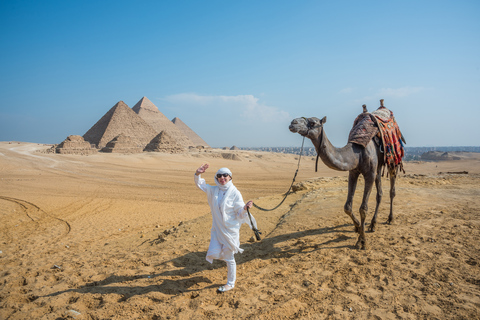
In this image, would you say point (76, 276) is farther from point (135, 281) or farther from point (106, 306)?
point (106, 306)

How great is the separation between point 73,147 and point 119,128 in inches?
855

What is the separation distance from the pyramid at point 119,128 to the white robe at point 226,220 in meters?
60.5

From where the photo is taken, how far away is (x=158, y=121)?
283ft

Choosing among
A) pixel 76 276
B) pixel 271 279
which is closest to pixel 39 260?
pixel 76 276

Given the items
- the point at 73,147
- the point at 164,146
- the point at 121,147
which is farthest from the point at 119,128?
the point at 73,147

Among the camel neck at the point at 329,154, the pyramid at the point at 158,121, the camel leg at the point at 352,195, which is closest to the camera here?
the camel neck at the point at 329,154

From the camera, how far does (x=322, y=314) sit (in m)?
2.98

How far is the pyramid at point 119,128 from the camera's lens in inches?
2403

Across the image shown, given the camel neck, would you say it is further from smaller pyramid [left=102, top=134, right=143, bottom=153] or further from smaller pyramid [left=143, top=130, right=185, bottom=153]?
smaller pyramid [left=102, top=134, right=143, bottom=153]

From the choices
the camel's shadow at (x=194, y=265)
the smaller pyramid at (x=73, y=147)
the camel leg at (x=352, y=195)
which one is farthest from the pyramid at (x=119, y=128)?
the camel leg at (x=352, y=195)

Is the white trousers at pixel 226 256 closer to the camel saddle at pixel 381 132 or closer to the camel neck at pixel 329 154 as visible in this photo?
the camel neck at pixel 329 154

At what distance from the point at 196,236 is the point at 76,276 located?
2.65m

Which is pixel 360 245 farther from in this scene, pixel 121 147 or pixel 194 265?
pixel 121 147

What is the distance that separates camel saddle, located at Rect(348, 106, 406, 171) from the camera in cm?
508
